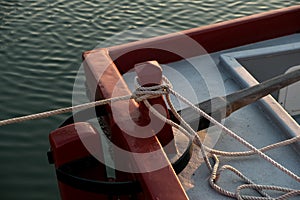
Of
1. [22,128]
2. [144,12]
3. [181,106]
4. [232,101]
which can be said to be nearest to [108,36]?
[144,12]

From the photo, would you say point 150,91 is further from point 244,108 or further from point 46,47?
point 46,47

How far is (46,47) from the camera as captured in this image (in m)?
5.90

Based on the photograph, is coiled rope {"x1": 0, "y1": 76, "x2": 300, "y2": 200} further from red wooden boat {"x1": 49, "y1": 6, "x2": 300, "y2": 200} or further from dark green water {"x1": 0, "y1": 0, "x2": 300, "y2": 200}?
dark green water {"x1": 0, "y1": 0, "x2": 300, "y2": 200}

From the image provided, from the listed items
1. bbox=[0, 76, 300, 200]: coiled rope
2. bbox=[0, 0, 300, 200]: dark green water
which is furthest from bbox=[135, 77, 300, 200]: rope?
bbox=[0, 0, 300, 200]: dark green water

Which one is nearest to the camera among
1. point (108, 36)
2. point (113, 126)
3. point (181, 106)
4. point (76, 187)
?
point (76, 187)

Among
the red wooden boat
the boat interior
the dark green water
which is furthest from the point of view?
the dark green water

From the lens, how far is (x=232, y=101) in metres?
2.73

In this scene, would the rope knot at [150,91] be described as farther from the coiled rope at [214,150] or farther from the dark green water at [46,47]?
the dark green water at [46,47]

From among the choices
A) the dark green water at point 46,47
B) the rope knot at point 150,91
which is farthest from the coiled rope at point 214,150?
the dark green water at point 46,47

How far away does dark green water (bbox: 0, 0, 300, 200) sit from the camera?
419cm

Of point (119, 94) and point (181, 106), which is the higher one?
point (119, 94)

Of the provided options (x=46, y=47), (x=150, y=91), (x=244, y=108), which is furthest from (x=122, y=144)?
(x=46, y=47)

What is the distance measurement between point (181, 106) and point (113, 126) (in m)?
0.68

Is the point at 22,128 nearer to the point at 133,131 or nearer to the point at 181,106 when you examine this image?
the point at 181,106
